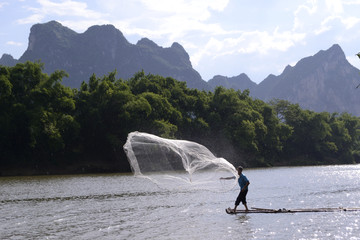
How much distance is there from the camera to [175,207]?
22.2m

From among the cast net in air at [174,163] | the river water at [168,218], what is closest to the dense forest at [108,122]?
the river water at [168,218]

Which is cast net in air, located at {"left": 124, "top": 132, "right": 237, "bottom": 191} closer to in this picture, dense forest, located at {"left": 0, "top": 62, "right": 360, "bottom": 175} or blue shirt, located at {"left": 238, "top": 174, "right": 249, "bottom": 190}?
blue shirt, located at {"left": 238, "top": 174, "right": 249, "bottom": 190}

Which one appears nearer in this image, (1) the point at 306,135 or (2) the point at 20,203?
(2) the point at 20,203

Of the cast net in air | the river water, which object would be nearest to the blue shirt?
the cast net in air

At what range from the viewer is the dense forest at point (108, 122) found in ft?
192

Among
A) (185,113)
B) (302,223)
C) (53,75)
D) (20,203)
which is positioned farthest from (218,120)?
(302,223)

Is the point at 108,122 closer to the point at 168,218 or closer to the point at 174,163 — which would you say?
the point at 174,163

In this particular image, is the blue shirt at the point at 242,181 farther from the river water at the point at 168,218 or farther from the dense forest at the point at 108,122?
the dense forest at the point at 108,122

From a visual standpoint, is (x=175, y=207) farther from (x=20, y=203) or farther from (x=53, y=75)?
(x=53, y=75)

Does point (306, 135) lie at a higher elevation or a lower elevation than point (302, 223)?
higher

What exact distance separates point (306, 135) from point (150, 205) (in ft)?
276

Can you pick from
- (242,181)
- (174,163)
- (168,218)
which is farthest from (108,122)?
(168,218)

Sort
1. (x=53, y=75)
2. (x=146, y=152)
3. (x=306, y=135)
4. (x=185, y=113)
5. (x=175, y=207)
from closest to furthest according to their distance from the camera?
(x=146, y=152)
(x=175, y=207)
(x=53, y=75)
(x=185, y=113)
(x=306, y=135)

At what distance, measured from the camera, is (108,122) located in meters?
69.1
